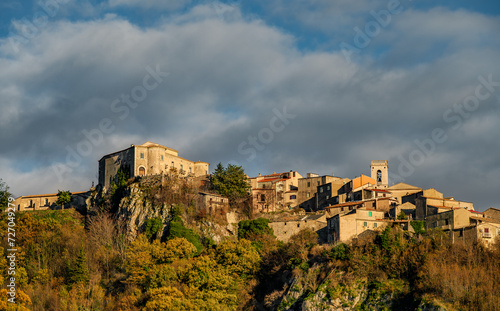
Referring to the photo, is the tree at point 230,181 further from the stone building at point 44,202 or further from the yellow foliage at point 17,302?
the yellow foliage at point 17,302

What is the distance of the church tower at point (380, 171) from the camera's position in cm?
9512

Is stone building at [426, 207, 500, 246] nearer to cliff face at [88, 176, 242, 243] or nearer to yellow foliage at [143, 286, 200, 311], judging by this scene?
cliff face at [88, 176, 242, 243]

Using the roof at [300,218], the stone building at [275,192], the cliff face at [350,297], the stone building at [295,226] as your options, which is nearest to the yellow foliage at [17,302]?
the cliff face at [350,297]

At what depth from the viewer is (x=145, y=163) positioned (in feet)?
294

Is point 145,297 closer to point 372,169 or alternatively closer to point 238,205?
point 238,205

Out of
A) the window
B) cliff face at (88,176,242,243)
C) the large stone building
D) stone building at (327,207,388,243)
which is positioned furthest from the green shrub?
stone building at (327,207,388,243)

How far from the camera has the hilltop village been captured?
69.0 meters

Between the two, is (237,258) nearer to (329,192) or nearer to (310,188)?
(329,192)

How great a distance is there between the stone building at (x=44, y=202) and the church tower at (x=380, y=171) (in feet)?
129

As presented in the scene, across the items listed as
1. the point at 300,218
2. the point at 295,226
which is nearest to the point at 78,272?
the point at 295,226

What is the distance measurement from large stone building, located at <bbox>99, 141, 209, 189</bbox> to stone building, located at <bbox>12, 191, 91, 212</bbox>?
175 inches

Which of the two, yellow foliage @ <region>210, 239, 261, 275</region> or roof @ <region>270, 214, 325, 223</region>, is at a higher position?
roof @ <region>270, 214, 325, 223</region>

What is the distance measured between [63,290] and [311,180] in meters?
38.1

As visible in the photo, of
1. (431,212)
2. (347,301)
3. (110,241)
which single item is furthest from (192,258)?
(431,212)
